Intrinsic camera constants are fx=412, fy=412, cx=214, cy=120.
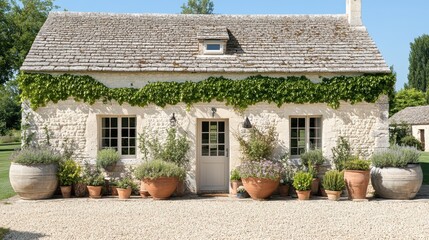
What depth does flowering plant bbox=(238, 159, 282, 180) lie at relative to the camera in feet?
36.5

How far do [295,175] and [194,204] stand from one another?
301cm

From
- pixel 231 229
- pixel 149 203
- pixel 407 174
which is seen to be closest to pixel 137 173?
pixel 149 203

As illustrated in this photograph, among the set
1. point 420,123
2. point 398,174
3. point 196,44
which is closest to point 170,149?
point 196,44

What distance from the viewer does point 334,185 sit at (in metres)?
11.4

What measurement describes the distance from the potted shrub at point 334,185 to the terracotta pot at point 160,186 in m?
4.24

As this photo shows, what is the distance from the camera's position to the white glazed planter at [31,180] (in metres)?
11.1

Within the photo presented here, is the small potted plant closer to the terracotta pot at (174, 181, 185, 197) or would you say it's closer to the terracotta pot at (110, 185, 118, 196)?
the terracotta pot at (174, 181, 185, 197)

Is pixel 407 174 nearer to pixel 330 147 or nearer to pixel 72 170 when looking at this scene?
pixel 330 147

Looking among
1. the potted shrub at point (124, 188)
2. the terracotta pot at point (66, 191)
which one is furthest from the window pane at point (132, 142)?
the terracotta pot at point (66, 191)

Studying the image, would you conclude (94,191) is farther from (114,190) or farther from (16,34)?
(16,34)

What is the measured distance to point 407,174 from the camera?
11266 millimetres

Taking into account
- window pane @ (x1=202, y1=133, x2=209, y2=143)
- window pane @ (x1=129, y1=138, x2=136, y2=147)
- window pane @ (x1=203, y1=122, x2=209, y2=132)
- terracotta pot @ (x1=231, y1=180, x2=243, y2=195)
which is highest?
window pane @ (x1=203, y1=122, x2=209, y2=132)

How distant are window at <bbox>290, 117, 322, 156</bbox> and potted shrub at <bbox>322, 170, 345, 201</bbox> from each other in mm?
1629

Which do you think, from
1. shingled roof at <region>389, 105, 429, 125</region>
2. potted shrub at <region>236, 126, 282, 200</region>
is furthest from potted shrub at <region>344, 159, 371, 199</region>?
shingled roof at <region>389, 105, 429, 125</region>
